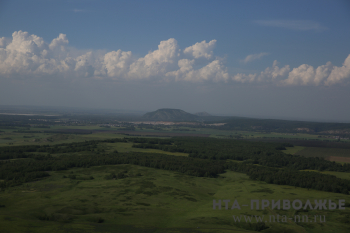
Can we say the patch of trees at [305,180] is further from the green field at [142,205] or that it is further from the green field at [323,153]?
the green field at [323,153]

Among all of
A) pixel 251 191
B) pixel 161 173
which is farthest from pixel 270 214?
pixel 161 173

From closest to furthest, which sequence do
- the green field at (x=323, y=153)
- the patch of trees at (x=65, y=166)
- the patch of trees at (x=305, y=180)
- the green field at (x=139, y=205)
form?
the green field at (x=139, y=205)
the patch of trees at (x=305, y=180)
the patch of trees at (x=65, y=166)
the green field at (x=323, y=153)

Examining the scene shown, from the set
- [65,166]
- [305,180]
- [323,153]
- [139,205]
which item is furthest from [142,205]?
[323,153]

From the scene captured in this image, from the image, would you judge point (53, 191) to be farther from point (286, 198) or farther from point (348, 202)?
point (348, 202)

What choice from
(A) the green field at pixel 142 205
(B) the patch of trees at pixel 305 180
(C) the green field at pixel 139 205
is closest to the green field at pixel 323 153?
(B) the patch of trees at pixel 305 180

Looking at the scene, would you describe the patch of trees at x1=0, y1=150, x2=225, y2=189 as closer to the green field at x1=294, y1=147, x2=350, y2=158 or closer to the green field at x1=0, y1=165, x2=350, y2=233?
the green field at x1=0, y1=165, x2=350, y2=233

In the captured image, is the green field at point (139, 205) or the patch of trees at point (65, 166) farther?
the patch of trees at point (65, 166)

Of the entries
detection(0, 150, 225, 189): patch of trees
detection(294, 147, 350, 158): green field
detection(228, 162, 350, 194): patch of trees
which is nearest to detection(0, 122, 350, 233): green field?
detection(228, 162, 350, 194): patch of trees

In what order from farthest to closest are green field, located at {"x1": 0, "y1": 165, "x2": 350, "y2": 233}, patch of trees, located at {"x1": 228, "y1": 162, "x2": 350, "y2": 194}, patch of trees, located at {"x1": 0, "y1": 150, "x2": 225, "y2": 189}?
patch of trees, located at {"x1": 0, "y1": 150, "x2": 225, "y2": 189}
patch of trees, located at {"x1": 228, "y1": 162, "x2": 350, "y2": 194}
green field, located at {"x1": 0, "y1": 165, "x2": 350, "y2": 233}
